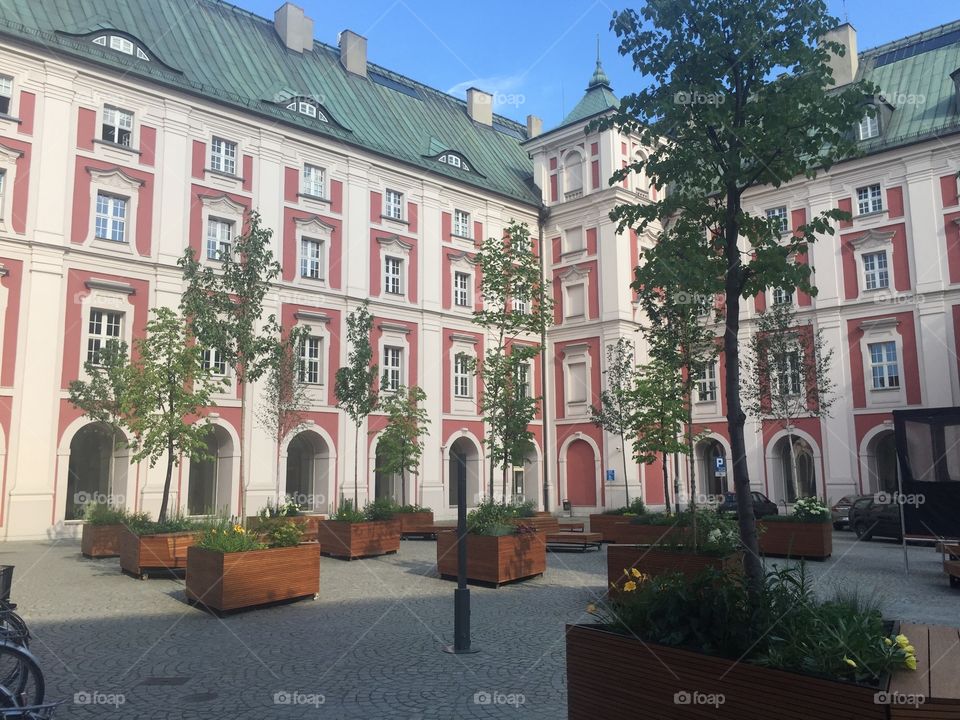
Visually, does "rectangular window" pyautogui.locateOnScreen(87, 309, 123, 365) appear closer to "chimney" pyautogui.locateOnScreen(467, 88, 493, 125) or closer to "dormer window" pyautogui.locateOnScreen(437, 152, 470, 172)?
"dormer window" pyautogui.locateOnScreen(437, 152, 470, 172)

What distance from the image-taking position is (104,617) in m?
10.6

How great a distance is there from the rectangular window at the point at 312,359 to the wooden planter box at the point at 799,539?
1846 cm

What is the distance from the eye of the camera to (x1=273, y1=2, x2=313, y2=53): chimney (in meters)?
35.5

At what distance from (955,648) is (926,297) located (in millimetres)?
29386

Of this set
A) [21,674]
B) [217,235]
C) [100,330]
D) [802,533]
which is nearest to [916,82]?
[802,533]

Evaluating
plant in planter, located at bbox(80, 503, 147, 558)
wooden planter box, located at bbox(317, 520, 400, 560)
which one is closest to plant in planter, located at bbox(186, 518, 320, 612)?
wooden planter box, located at bbox(317, 520, 400, 560)

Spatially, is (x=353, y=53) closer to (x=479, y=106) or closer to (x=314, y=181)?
(x=479, y=106)

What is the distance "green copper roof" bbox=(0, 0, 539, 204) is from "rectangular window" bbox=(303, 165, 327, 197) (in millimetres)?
1514

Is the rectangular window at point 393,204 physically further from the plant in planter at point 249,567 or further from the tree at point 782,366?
the plant in planter at point 249,567

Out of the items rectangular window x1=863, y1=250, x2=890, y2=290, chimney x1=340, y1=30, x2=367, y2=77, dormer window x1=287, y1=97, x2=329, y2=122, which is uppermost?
chimney x1=340, y1=30, x2=367, y2=77

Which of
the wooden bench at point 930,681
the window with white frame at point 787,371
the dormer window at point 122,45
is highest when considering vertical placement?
the dormer window at point 122,45

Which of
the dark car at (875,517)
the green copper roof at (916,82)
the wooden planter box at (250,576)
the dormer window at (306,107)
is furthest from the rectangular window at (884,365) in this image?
the wooden planter box at (250,576)

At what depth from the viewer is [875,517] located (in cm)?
2242

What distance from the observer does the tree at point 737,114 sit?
753 cm
